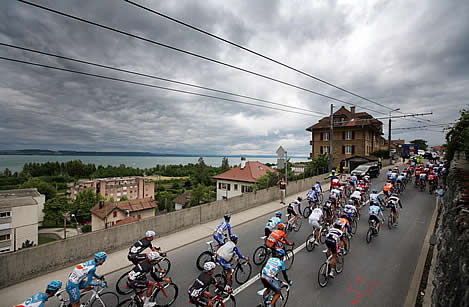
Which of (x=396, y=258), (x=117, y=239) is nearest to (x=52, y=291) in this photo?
(x=117, y=239)

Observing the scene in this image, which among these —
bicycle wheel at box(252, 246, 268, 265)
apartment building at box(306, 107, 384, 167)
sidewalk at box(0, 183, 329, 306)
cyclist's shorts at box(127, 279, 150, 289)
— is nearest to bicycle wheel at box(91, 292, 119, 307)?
cyclist's shorts at box(127, 279, 150, 289)

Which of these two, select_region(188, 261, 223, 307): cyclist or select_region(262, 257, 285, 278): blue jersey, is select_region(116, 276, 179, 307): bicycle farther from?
select_region(262, 257, 285, 278): blue jersey

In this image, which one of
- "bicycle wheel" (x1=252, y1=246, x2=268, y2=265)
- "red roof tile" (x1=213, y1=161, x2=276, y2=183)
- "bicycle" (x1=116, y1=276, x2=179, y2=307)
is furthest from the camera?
"red roof tile" (x1=213, y1=161, x2=276, y2=183)

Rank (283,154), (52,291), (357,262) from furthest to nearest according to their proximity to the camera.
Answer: (283,154), (357,262), (52,291)

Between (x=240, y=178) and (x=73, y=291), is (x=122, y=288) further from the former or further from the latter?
(x=240, y=178)

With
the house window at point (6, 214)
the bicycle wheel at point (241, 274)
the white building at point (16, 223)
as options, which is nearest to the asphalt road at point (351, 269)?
the bicycle wheel at point (241, 274)

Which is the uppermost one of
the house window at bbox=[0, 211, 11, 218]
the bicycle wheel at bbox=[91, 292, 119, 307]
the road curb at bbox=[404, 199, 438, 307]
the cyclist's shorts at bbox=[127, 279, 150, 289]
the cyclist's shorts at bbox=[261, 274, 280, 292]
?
the house window at bbox=[0, 211, 11, 218]

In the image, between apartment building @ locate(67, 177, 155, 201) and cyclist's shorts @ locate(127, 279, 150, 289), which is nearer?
cyclist's shorts @ locate(127, 279, 150, 289)

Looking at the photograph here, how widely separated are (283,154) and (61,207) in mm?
35578

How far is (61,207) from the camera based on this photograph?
31.4m

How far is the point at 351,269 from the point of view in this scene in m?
6.68

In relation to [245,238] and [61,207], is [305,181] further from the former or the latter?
[61,207]

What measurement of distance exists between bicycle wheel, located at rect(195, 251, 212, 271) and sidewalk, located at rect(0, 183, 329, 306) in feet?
6.30

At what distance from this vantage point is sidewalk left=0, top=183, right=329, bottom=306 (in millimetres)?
5630
